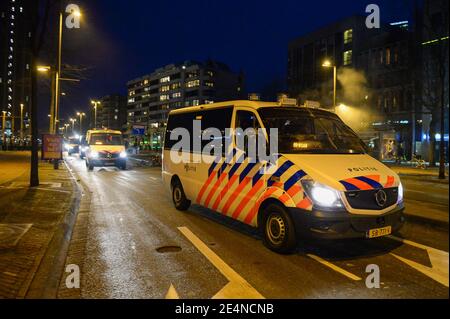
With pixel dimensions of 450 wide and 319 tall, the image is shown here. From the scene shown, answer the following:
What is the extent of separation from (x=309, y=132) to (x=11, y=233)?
5.64 meters

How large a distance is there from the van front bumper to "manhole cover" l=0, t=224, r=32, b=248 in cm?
461

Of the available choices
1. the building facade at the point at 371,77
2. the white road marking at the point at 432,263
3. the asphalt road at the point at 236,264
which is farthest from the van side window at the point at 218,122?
the building facade at the point at 371,77

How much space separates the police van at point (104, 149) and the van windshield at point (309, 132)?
59.4ft

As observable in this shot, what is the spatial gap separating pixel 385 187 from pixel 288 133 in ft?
5.95

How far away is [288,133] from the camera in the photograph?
6879mm

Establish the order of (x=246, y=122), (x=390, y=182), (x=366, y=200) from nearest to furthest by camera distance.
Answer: (x=366, y=200) < (x=390, y=182) < (x=246, y=122)

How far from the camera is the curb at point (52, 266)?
470cm

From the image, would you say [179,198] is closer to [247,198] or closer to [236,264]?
[247,198]

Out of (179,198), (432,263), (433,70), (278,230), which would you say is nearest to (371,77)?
(433,70)

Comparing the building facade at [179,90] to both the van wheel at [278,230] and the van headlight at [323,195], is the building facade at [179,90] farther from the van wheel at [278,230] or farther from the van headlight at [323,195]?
the van headlight at [323,195]

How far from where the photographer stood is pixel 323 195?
566cm

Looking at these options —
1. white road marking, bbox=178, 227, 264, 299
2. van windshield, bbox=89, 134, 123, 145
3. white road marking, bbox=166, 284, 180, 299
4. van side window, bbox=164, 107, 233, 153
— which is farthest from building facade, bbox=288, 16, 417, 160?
white road marking, bbox=166, 284, 180, 299

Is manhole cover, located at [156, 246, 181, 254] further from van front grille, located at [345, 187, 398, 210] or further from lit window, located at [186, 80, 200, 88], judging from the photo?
lit window, located at [186, 80, 200, 88]
